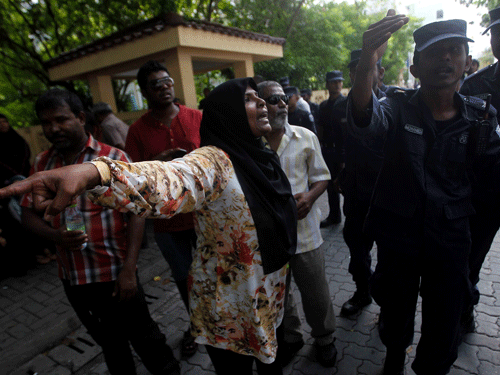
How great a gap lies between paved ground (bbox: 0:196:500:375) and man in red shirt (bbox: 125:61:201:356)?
0.83 meters

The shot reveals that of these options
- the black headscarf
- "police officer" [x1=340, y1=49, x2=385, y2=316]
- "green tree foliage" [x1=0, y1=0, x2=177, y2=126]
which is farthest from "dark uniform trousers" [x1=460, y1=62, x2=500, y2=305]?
"green tree foliage" [x1=0, y1=0, x2=177, y2=126]

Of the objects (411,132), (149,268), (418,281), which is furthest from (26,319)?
(411,132)

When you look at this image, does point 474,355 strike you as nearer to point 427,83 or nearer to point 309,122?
point 427,83

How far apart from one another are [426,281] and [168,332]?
7.72 feet

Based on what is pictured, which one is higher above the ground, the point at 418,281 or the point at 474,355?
the point at 418,281

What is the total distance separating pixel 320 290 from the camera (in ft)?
7.77

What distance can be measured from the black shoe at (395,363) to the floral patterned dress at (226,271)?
0.95m

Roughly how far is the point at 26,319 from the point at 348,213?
12.2 ft

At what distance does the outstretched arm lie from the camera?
1421 mm

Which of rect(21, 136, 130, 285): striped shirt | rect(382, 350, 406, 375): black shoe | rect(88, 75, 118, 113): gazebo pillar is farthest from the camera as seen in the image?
rect(88, 75, 118, 113): gazebo pillar

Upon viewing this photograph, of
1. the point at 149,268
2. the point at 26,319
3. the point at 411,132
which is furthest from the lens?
the point at 149,268

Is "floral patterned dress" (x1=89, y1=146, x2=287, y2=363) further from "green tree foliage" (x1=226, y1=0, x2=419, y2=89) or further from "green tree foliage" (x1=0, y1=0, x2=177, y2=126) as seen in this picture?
"green tree foliage" (x1=226, y1=0, x2=419, y2=89)

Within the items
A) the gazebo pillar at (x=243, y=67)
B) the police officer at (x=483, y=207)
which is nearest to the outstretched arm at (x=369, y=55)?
the police officer at (x=483, y=207)

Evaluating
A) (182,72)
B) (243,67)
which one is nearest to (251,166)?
(182,72)
